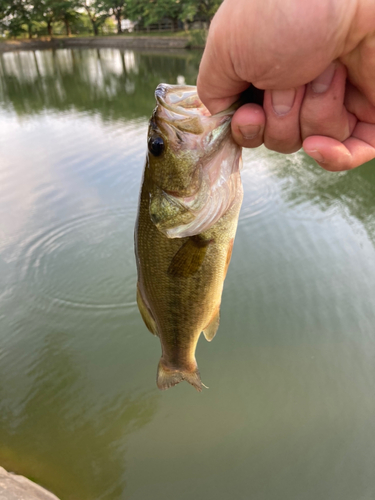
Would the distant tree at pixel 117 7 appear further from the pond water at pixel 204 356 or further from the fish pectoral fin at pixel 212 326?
the fish pectoral fin at pixel 212 326

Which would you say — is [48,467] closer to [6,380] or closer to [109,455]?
[109,455]

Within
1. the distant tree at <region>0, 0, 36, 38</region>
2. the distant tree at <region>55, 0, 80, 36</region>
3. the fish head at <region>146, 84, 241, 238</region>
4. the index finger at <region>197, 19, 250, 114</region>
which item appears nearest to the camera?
the index finger at <region>197, 19, 250, 114</region>

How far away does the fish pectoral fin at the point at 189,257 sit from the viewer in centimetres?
155

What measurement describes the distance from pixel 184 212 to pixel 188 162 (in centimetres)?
21

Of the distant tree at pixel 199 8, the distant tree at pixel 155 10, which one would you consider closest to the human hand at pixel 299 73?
the distant tree at pixel 199 8

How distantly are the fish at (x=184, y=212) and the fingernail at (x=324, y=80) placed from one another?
11.7 inches

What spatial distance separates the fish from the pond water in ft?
4.79

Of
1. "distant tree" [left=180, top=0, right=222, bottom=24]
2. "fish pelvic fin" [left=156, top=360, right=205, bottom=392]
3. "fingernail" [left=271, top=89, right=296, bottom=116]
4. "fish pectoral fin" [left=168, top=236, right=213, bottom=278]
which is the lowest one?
"fish pelvic fin" [left=156, top=360, right=205, bottom=392]

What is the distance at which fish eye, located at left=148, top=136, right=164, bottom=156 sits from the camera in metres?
1.39

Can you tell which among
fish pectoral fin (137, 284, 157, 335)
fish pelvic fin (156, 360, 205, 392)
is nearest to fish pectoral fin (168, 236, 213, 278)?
fish pectoral fin (137, 284, 157, 335)

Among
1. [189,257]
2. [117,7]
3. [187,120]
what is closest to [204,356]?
[189,257]

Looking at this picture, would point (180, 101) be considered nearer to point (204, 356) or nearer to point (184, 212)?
point (184, 212)

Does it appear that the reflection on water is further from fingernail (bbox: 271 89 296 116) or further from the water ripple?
fingernail (bbox: 271 89 296 116)

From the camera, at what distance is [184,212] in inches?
57.7
